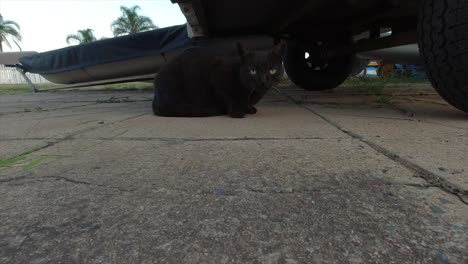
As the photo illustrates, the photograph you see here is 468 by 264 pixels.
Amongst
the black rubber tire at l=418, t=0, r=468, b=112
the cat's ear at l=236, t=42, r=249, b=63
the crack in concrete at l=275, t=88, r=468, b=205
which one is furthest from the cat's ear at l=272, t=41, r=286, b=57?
the crack in concrete at l=275, t=88, r=468, b=205

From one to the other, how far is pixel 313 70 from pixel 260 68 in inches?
81.0

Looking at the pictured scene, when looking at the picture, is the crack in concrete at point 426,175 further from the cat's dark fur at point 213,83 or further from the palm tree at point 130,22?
the palm tree at point 130,22

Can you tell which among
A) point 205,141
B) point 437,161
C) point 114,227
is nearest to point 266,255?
point 114,227

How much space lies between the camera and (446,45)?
150 cm

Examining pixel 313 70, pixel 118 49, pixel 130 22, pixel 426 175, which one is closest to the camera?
pixel 426 175

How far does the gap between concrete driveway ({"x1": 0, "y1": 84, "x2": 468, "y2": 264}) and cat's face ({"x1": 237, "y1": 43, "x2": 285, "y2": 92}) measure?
69 cm

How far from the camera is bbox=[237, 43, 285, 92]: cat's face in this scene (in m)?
1.98

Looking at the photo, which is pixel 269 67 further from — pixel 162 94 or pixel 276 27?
pixel 276 27

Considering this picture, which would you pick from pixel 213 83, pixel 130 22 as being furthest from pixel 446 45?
pixel 130 22

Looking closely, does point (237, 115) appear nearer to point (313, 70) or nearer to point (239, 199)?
point (239, 199)

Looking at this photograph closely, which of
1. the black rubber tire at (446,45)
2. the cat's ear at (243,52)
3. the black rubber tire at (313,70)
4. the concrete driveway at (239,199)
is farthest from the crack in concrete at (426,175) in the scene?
the black rubber tire at (313,70)

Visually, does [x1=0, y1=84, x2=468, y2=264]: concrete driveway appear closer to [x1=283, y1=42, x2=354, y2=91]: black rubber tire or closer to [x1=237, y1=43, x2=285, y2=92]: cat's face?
[x1=237, y1=43, x2=285, y2=92]: cat's face

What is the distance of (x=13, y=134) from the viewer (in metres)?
1.66

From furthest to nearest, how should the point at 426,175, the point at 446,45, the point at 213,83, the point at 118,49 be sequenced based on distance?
1. the point at 118,49
2. the point at 213,83
3. the point at 446,45
4. the point at 426,175
